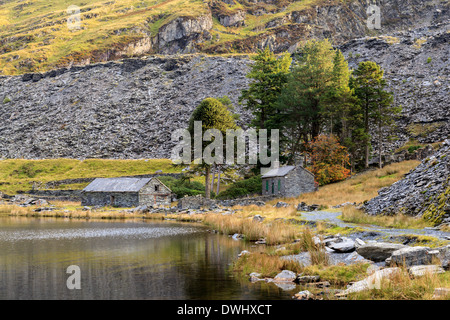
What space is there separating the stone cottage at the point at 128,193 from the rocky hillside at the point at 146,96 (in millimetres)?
42498

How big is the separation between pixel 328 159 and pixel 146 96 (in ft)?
300

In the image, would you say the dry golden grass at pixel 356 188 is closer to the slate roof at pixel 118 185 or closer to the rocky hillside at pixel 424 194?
the rocky hillside at pixel 424 194

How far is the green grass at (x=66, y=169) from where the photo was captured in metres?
83.8

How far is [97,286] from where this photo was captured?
1598 cm

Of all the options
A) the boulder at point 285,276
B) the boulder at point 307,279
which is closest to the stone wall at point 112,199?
the boulder at point 285,276

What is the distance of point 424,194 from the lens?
24.5 metres

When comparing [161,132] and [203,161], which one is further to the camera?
[161,132]

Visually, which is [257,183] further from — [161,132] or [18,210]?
[161,132]

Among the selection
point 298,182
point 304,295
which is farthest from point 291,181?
point 304,295

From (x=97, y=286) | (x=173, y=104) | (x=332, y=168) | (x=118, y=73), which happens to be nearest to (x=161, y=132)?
(x=173, y=104)

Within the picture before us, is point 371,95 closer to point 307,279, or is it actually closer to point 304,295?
point 307,279

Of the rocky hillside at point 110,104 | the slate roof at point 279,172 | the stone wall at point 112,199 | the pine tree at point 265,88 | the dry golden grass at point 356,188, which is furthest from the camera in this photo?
the rocky hillside at point 110,104

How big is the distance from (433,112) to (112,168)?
7008 centimetres

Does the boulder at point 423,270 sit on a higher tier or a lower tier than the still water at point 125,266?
higher
